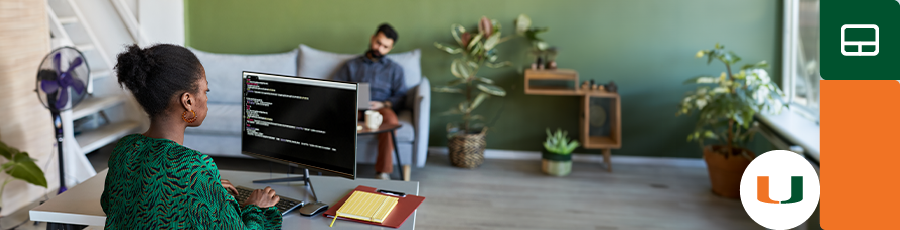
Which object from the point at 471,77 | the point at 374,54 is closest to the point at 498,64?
the point at 471,77

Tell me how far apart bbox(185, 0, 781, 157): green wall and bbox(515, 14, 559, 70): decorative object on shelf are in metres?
0.11

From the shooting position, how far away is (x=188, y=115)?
4.22 ft

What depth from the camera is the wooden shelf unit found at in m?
3.87

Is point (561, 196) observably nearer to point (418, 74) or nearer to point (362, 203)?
point (418, 74)

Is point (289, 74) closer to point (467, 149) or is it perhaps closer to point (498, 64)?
point (467, 149)

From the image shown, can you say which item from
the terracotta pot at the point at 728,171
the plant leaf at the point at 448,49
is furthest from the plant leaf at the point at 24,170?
the terracotta pot at the point at 728,171

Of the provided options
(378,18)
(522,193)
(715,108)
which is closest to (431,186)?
(522,193)

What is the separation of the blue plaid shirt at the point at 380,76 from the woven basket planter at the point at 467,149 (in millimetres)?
449

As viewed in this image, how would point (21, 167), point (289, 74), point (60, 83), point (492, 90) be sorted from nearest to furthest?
point (21, 167)
point (60, 83)
point (492, 90)
point (289, 74)

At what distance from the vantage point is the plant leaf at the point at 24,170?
9.07ft

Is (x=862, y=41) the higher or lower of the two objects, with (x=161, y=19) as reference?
lower

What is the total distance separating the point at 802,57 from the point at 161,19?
420 centimetres

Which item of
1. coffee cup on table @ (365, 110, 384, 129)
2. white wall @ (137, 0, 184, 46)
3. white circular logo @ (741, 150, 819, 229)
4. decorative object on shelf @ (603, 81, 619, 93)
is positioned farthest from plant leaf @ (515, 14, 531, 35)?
white wall @ (137, 0, 184, 46)

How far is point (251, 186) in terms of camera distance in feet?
5.87
